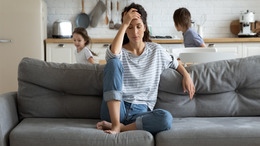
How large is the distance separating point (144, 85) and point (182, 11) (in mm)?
1692

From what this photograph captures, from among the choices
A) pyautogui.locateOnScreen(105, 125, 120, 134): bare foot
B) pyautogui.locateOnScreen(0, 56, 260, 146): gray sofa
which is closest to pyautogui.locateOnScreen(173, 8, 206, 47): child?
pyautogui.locateOnScreen(0, 56, 260, 146): gray sofa

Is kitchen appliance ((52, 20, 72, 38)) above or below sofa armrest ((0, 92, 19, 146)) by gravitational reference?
above

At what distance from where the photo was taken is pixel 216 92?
242 centimetres

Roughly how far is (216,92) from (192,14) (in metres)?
3.72

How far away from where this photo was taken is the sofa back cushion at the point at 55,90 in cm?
238

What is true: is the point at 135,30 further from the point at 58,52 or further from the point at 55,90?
the point at 58,52

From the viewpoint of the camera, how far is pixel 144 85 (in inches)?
90.9

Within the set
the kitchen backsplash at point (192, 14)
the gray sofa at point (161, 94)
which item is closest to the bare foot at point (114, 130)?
the gray sofa at point (161, 94)

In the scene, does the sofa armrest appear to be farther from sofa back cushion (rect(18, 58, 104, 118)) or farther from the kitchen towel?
the kitchen towel

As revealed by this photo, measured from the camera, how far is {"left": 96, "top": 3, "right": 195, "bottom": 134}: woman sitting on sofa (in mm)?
2107

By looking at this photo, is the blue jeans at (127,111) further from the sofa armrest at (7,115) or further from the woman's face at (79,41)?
the woman's face at (79,41)

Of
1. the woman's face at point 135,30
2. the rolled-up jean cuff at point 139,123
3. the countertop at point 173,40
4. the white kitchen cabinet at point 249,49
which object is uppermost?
the woman's face at point 135,30

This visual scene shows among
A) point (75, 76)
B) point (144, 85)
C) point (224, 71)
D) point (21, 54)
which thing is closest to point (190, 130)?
point (144, 85)

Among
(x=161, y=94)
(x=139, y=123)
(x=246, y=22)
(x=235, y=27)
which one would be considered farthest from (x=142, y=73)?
(x=235, y=27)
